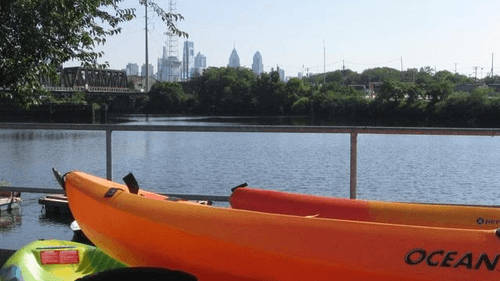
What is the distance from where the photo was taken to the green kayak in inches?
167

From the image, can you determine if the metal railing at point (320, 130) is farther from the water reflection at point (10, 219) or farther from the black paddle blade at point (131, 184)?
the water reflection at point (10, 219)

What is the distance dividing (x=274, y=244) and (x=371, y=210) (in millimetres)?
1081

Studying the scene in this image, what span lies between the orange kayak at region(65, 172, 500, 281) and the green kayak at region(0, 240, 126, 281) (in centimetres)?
32

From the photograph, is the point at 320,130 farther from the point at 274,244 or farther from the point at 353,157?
the point at 274,244

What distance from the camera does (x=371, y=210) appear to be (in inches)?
172

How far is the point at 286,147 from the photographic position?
47594 mm

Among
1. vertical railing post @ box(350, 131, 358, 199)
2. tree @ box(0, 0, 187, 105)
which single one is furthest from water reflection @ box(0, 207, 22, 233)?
vertical railing post @ box(350, 131, 358, 199)

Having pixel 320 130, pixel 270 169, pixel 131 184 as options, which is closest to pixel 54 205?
pixel 270 169

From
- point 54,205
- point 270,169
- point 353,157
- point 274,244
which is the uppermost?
point 353,157

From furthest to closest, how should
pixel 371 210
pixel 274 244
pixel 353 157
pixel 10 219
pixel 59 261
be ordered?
pixel 10 219 < pixel 353 157 < pixel 59 261 < pixel 371 210 < pixel 274 244

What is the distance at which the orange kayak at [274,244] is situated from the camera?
3.21 meters

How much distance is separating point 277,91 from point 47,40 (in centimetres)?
10017

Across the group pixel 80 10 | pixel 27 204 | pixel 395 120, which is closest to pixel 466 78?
pixel 395 120

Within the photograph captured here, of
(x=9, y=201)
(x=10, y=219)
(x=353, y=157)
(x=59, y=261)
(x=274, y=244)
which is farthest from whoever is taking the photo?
(x=9, y=201)
